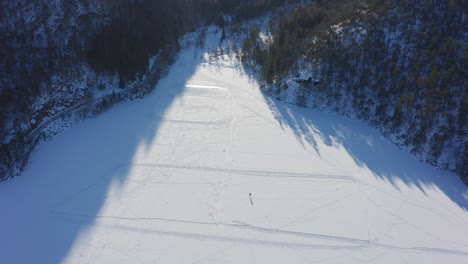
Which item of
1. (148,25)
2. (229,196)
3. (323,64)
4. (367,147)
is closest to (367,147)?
(367,147)

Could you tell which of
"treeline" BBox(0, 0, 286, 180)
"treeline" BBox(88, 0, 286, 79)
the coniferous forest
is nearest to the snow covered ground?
the coniferous forest

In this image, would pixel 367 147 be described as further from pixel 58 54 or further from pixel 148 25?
pixel 148 25

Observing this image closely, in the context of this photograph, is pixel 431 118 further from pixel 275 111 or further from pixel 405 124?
pixel 275 111

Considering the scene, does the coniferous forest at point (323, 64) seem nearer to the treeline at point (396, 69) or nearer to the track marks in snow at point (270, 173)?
the treeline at point (396, 69)

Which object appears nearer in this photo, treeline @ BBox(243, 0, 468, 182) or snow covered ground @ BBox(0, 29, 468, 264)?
snow covered ground @ BBox(0, 29, 468, 264)

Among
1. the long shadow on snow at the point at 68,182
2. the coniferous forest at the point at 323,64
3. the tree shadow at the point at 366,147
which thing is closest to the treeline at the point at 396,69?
the coniferous forest at the point at 323,64

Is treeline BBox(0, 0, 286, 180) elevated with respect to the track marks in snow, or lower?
elevated

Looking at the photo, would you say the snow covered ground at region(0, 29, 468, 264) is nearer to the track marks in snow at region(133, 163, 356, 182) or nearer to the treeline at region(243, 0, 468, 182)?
the track marks in snow at region(133, 163, 356, 182)
